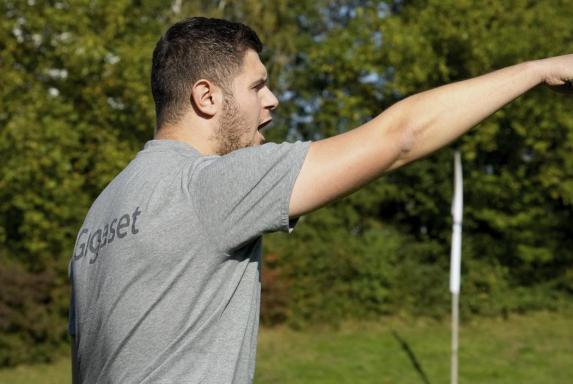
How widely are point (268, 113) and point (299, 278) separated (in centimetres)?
1358

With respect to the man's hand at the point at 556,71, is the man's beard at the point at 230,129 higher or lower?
lower

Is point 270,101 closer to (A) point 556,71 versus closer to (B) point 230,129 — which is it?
(B) point 230,129

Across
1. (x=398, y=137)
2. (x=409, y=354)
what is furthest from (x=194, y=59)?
(x=409, y=354)

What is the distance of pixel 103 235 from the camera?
179 centimetres

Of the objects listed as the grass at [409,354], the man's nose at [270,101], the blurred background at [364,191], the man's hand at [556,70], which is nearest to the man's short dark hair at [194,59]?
the man's nose at [270,101]

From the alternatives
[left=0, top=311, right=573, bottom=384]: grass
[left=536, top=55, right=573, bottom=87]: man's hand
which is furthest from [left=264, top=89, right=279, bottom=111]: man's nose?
[left=0, top=311, right=573, bottom=384]: grass

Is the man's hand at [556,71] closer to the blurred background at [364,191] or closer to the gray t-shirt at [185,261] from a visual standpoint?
the gray t-shirt at [185,261]

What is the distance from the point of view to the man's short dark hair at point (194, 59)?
1.80 m

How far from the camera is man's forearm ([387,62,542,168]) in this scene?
1.57 meters

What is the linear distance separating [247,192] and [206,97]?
29 cm

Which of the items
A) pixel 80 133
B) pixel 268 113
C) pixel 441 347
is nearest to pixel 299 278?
pixel 441 347

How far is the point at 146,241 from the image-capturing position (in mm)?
1675

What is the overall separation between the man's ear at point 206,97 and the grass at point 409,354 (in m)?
10.4

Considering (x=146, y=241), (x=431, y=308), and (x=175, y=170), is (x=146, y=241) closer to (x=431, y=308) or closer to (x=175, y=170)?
(x=175, y=170)
